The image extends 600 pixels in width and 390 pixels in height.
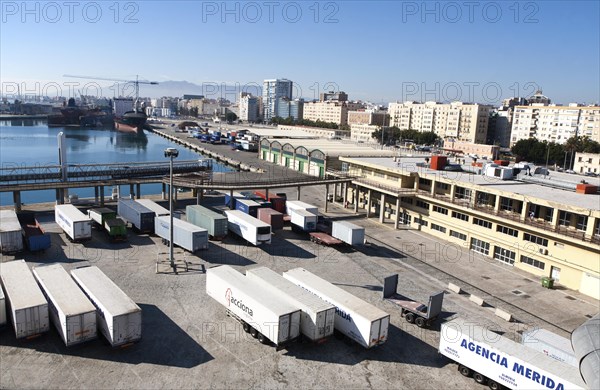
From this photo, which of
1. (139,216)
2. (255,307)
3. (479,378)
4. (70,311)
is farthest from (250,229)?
(479,378)

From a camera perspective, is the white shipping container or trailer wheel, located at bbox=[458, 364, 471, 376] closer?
the white shipping container

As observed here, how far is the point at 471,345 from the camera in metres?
18.2

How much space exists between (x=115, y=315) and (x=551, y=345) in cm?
1820

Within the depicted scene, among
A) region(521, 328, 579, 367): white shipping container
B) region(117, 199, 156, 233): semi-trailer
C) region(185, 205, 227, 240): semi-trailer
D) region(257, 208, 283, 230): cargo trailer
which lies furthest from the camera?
region(257, 208, 283, 230): cargo trailer

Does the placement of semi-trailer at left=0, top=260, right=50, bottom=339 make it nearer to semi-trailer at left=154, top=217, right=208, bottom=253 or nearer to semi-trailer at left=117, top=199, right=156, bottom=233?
semi-trailer at left=154, top=217, right=208, bottom=253

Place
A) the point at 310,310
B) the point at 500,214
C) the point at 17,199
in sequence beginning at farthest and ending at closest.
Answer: the point at 17,199
the point at 500,214
the point at 310,310

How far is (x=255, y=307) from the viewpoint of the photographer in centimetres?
1995

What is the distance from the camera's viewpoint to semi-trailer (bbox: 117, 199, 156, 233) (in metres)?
35.2

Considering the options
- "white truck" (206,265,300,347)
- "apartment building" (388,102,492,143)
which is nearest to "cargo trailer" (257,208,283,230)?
"white truck" (206,265,300,347)

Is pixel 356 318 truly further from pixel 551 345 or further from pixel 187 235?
pixel 187 235

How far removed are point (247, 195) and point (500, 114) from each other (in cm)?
12962

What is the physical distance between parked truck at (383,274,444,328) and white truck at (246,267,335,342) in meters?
5.42

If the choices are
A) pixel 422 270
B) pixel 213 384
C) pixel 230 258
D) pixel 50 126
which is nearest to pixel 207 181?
pixel 230 258

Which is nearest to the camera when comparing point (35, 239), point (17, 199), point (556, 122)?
point (35, 239)
